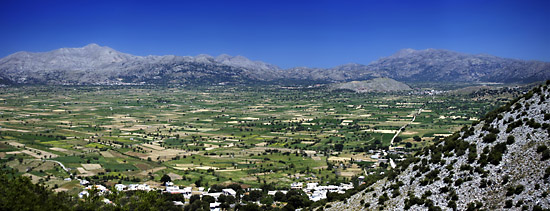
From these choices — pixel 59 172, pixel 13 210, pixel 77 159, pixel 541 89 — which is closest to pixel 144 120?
pixel 77 159

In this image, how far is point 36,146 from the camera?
328 feet

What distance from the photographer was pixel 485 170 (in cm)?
2694

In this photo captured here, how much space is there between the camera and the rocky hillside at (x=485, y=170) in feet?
77.9

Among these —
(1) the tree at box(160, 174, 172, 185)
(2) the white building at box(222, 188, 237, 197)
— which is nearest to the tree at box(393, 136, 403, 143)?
(2) the white building at box(222, 188, 237, 197)

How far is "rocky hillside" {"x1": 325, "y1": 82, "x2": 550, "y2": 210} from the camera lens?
23750 mm

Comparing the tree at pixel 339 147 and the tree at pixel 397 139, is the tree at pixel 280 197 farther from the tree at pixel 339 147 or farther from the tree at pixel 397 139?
the tree at pixel 397 139

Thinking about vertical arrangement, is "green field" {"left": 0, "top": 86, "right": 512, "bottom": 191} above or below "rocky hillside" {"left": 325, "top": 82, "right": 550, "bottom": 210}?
below

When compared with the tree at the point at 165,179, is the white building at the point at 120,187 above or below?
above

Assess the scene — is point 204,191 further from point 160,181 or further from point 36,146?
point 36,146

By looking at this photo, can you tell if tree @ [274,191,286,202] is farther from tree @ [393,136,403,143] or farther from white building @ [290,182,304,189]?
tree @ [393,136,403,143]

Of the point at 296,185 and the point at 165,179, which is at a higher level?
the point at 165,179

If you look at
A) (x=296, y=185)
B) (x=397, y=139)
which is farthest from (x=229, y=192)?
(x=397, y=139)

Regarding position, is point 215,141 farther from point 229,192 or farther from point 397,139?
point 229,192

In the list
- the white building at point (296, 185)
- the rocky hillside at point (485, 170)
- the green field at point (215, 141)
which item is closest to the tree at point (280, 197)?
the white building at point (296, 185)
